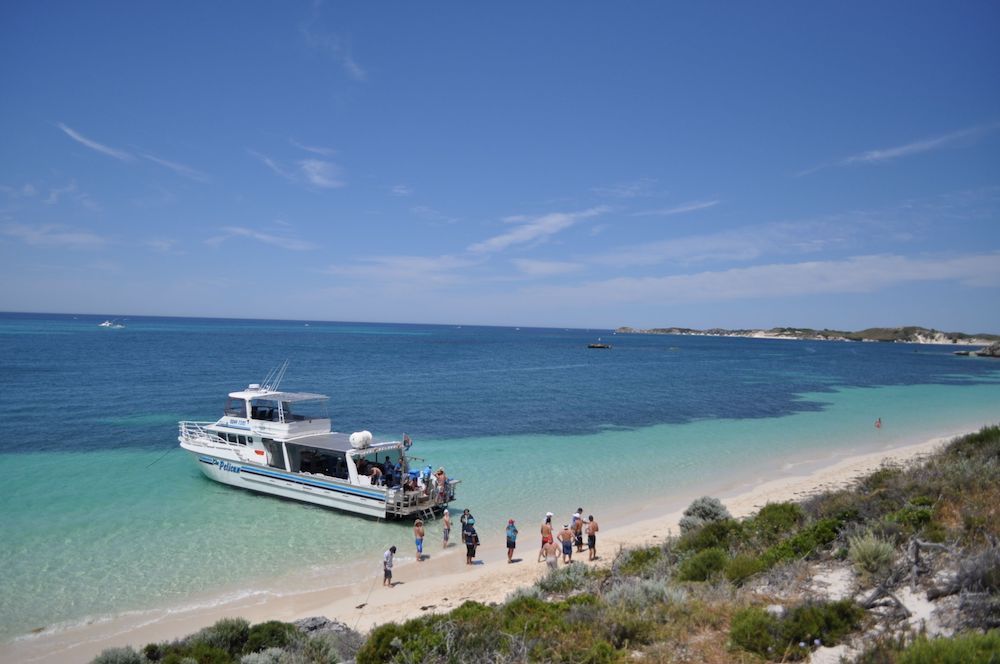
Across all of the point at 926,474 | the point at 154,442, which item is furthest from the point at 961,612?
the point at 154,442

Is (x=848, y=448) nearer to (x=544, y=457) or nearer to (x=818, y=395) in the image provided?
(x=544, y=457)

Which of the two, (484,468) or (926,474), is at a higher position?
(926,474)

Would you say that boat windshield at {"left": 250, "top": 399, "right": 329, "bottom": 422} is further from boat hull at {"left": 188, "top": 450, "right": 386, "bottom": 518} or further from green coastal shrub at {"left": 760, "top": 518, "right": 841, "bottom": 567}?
green coastal shrub at {"left": 760, "top": 518, "right": 841, "bottom": 567}

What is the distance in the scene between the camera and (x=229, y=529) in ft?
57.0

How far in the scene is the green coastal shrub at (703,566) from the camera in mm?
9589

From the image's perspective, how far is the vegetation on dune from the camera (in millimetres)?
6492

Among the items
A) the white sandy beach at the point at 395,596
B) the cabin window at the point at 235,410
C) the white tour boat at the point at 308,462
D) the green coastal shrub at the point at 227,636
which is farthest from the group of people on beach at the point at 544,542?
the cabin window at the point at 235,410

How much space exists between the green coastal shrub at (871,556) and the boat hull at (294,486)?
43.8 feet

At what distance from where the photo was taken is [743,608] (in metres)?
7.50

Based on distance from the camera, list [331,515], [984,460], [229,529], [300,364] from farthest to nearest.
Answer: [300,364], [331,515], [229,529], [984,460]

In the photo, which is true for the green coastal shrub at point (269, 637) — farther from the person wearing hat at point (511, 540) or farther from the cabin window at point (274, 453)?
the cabin window at point (274, 453)

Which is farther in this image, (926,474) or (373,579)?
(373,579)

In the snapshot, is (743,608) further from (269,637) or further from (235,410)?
(235,410)

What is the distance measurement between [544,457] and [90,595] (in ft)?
58.1
